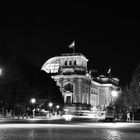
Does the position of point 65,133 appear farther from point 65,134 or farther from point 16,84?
point 16,84

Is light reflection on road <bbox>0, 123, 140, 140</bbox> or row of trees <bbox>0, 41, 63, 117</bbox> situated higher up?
row of trees <bbox>0, 41, 63, 117</bbox>

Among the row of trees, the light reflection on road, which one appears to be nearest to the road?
the light reflection on road

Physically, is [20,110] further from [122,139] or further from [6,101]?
[122,139]

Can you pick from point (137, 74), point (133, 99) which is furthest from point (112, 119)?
point (137, 74)

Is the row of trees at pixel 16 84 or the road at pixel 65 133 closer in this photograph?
the road at pixel 65 133

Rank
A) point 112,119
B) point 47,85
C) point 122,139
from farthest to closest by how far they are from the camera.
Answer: point 47,85, point 112,119, point 122,139

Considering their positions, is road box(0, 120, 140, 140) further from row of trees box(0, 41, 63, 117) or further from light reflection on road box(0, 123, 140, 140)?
row of trees box(0, 41, 63, 117)

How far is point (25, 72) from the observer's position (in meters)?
135

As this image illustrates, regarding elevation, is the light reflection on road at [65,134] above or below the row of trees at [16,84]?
below

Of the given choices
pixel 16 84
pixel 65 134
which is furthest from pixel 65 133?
pixel 16 84

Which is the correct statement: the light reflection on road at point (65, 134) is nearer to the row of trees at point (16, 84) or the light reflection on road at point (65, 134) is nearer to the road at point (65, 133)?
the road at point (65, 133)

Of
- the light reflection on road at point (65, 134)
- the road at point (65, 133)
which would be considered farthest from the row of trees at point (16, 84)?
the light reflection on road at point (65, 134)

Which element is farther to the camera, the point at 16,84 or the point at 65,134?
the point at 16,84

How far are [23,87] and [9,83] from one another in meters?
11.1
